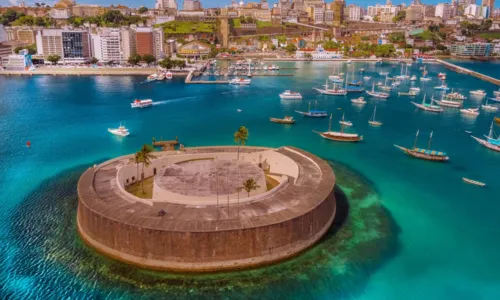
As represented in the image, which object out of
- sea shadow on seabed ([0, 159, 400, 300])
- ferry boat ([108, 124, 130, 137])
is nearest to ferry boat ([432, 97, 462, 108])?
sea shadow on seabed ([0, 159, 400, 300])

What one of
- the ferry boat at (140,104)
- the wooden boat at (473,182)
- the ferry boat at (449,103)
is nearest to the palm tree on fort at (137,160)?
the wooden boat at (473,182)

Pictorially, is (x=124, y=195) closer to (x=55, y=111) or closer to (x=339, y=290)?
(x=339, y=290)

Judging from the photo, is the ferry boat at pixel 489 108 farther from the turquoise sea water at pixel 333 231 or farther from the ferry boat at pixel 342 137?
the ferry boat at pixel 342 137

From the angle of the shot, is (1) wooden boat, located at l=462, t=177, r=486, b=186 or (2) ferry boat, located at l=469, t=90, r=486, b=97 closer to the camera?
(1) wooden boat, located at l=462, t=177, r=486, b=186

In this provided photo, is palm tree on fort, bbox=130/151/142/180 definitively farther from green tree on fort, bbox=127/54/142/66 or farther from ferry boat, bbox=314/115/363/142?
green tree on fort, bbox=127/54/142/66

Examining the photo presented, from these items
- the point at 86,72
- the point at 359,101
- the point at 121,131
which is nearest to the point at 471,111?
the point at 359,101

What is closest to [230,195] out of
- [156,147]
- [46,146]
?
[156,147]

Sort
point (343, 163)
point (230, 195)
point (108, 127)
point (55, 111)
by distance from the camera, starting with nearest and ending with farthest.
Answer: point (230, 195), point (343, 163), point (108, 127), point (55, 111)
